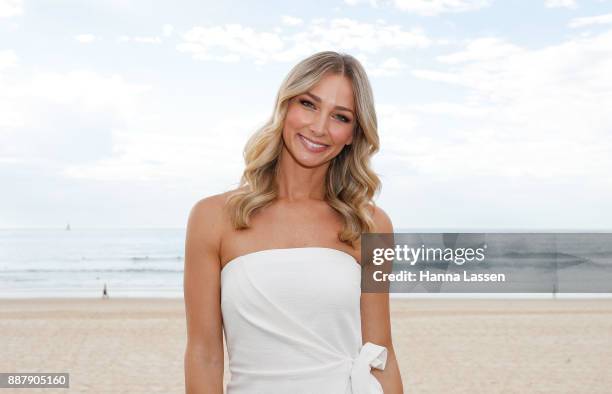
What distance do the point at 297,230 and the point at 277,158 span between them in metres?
0.31

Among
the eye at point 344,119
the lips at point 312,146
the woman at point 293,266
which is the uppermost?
the eye at point 344,119

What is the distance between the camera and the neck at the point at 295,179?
2.79 m

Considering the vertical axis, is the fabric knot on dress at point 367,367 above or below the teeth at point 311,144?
below

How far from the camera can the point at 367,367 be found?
2617mm

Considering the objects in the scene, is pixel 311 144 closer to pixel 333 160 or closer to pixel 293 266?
pixel 333 160

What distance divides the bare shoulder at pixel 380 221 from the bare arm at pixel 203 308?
0.67 metres

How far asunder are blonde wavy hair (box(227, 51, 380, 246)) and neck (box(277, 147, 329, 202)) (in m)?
0.03

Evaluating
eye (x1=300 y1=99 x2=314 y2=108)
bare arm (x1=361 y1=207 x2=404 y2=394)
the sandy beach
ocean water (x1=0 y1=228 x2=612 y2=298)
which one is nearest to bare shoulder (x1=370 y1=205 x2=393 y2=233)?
bare arm (x1=361 y1=207 x2=404 y2=394)

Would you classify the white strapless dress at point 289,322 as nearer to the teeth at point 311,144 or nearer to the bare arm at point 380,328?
the bare arm at point 380,328

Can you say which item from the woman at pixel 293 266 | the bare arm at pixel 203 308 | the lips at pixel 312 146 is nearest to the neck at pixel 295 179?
the woman at pixel 293 266

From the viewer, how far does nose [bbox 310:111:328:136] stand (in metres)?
2.62

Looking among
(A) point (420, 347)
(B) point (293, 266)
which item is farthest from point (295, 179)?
(A) point (420, 347)

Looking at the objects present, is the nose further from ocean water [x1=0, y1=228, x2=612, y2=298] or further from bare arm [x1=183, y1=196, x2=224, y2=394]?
ocean water [x1=0, y1=228, x2=612, y2=298]

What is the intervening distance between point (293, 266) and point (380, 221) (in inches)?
19.2
